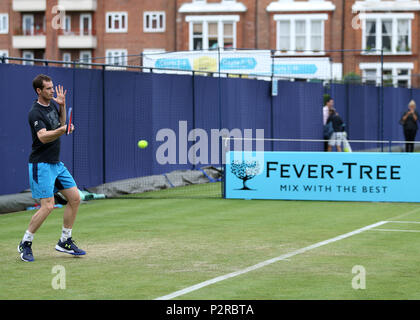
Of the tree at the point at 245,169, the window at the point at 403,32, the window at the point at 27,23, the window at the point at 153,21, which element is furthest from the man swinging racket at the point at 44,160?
the window at the point at 27,23

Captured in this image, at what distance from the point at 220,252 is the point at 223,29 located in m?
50.7

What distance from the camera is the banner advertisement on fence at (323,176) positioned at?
58.7 feet

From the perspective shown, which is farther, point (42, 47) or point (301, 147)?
point (42, 47)

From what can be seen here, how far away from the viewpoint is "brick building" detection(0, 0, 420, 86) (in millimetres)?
58469

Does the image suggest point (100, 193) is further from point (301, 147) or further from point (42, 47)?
point (42, 47)

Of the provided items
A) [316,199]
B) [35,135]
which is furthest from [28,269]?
[316,199]

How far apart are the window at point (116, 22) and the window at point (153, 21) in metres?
1.58

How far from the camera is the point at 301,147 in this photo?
32.7 meters

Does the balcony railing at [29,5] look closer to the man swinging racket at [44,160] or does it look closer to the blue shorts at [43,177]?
the man swinging racket at [44,160]

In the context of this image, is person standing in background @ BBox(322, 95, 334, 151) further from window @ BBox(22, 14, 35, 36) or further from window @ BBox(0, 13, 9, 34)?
window @ BBox(0, 13, 9, 34)

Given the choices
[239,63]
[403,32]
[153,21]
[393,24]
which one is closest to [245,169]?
[239,63]

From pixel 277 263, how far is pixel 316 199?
8200 millimetres

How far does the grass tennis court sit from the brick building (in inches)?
1508

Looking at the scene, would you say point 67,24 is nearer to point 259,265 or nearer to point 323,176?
point 323,176
